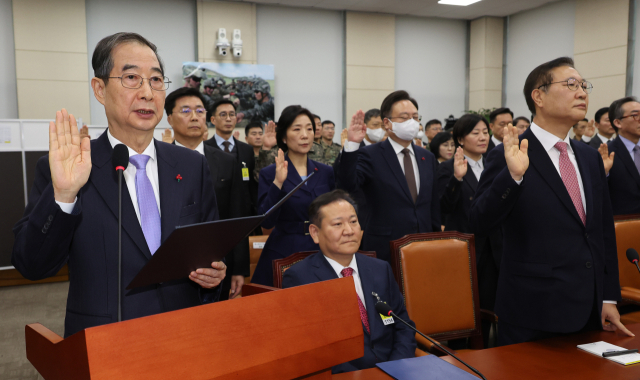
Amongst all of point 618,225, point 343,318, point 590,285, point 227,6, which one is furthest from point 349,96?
point 343,318

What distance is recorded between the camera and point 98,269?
1.30m

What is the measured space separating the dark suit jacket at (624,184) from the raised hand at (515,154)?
2.15m

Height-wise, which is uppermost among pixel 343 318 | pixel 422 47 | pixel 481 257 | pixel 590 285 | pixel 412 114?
pixel 422 47

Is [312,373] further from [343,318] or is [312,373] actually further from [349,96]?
[349,96]

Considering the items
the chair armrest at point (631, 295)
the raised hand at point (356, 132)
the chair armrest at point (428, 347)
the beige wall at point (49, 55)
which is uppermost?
the beige wall at point (49, 55)

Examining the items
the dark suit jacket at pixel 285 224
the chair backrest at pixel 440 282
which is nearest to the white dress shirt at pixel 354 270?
the chair backrest at pixel 440 282

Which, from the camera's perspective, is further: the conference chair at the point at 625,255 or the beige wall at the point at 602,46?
the beige wall at the point at 602,46

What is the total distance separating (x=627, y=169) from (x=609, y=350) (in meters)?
2.38

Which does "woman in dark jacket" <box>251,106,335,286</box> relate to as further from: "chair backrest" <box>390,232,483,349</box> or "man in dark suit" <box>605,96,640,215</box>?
"man in dark suit" <box>605,96,640,215</box>

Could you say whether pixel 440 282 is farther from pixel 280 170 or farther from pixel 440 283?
pixel 280 170

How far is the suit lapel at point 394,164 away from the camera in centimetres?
301

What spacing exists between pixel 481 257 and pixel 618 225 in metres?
0.89

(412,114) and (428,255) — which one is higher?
(412,114)

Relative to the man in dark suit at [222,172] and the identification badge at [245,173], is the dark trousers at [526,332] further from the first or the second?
the identification badge at [245,173]
